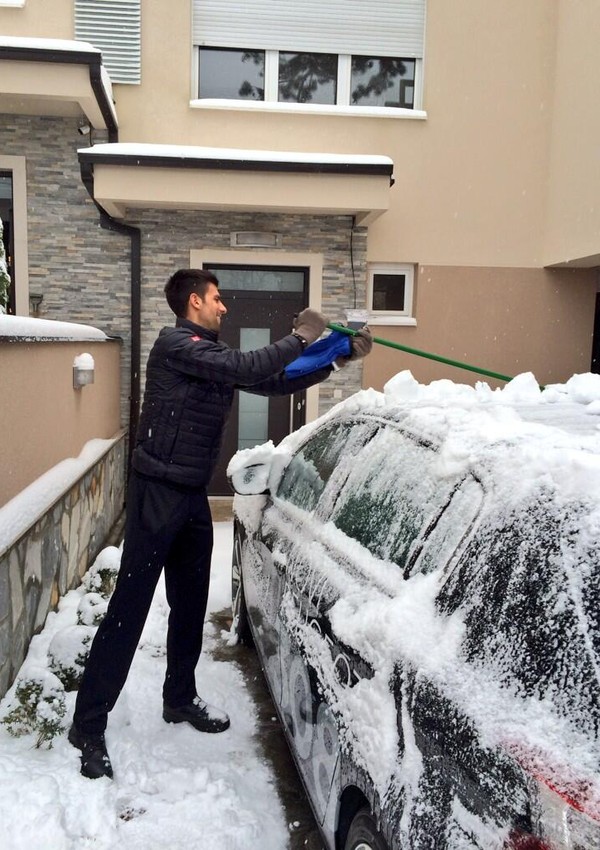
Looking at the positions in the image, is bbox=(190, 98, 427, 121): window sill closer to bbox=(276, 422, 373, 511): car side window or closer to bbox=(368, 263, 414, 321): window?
bbox=(368, 263, 414, 321): window

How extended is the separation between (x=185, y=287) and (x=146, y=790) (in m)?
2.08

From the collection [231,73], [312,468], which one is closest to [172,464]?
[312,468]

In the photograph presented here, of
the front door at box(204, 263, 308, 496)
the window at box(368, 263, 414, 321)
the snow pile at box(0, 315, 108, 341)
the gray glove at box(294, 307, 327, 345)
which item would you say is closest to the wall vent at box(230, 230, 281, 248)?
the front door at box(204, 263, 308, 496)

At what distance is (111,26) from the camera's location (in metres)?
8.12

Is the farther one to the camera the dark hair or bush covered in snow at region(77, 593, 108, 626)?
bush covered in snow at region(77, 593, 108, 626)

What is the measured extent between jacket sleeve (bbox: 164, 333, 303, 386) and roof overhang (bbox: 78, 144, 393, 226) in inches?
197

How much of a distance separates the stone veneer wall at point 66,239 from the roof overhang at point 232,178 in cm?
64

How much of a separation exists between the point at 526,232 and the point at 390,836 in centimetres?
833

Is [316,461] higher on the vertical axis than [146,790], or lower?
higher

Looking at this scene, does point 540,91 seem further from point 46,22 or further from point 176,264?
point 46,22

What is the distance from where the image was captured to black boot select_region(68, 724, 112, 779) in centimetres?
274

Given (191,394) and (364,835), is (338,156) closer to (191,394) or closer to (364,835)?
(191,394)

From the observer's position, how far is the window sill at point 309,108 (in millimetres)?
8359

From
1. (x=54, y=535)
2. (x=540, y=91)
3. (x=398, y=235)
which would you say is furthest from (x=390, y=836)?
(x=540, y=91)
